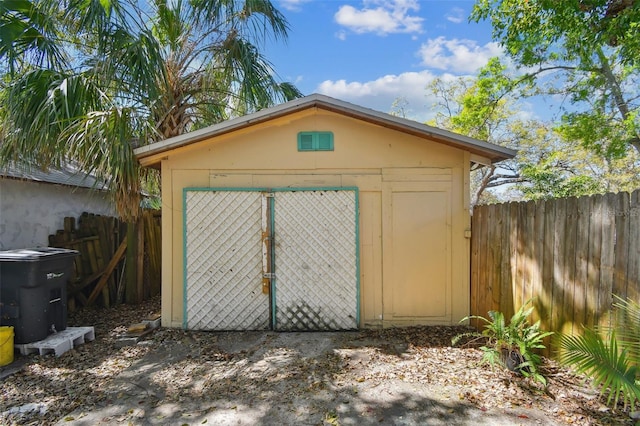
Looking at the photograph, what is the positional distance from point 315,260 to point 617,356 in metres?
3.42

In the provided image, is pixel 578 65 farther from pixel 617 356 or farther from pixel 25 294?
pixel 25 294

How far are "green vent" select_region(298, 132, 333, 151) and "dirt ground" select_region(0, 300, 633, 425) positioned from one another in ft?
8.87

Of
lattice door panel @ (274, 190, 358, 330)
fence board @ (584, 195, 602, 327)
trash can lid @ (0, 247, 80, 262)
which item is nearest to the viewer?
fence board @ (584, 195, 602, 327)

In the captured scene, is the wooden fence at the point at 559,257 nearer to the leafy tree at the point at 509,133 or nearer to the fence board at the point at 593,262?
the fence board at the point at 593,262

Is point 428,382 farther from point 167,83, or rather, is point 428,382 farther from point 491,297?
point 167,83

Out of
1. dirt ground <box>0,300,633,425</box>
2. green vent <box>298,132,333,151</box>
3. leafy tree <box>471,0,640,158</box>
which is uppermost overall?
leafy tree <box>471,0,640,158</box>

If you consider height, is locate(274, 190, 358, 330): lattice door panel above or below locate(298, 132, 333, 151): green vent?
below

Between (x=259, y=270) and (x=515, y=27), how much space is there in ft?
27.5

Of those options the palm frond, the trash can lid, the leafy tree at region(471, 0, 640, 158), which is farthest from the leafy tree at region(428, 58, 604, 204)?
the trash can lid

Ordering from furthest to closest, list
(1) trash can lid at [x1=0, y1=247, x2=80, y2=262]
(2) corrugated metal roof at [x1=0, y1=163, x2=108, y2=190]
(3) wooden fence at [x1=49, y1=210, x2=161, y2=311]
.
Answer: (3) wooden fence at [x1=49, y1=210, x2=161, y2=311]
(2) corrugated metal roof at [x1=0, y1=163, x2=108, y2=190]
(1) trash can lid at [x1=0, y1=247, x2=80, y2=262]

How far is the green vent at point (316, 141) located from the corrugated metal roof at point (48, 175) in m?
3.02

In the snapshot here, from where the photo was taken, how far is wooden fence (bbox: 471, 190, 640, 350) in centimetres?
294

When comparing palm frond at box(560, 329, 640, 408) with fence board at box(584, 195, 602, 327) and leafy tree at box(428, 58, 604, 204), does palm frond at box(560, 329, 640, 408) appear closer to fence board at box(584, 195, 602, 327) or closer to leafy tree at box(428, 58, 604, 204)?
fence board at box(584, 195, 602, 327)

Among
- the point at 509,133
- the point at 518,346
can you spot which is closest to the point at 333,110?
the point at 518,346
